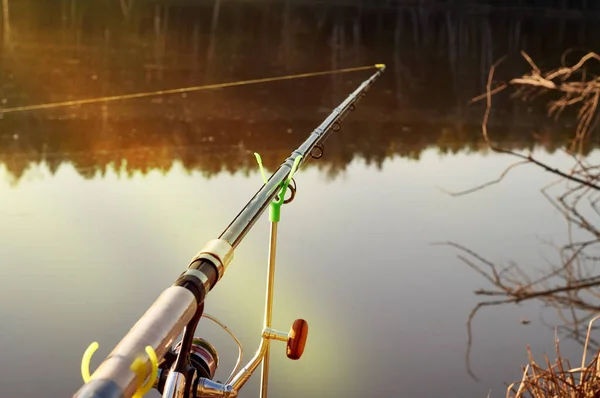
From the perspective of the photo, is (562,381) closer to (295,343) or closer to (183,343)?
(295,343)

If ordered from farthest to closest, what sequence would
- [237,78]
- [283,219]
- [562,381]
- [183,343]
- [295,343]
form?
[237,78]
[283,219]
[562,381]
[295,343]
[183,343]

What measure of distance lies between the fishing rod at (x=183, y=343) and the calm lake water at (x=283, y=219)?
1116mm

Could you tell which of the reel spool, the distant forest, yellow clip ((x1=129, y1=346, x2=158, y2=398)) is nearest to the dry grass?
the reel spool

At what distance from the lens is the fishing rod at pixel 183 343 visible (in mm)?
399

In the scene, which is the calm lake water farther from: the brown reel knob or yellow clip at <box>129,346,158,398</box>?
yellow clip at <box>129,346,158,398</box>

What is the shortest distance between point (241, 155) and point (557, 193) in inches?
67.1

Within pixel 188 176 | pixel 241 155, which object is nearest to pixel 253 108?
pixel 241 155

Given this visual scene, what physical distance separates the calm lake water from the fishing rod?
1.12 m

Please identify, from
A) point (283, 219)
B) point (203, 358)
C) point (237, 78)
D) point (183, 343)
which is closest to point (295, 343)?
point (203, 358)

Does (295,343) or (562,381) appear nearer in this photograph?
(295,343)

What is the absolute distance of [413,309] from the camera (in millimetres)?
2344

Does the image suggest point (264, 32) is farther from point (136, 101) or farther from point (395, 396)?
point (395, 396)

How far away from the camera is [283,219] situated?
3.06 m

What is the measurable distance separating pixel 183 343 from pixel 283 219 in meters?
2.49
